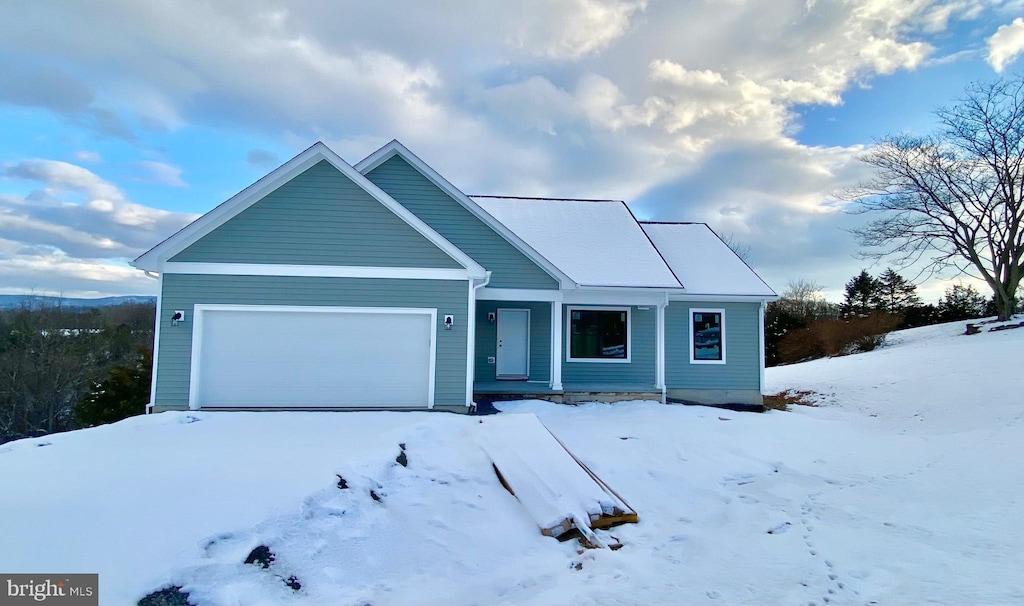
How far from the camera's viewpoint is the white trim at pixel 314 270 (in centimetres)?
923

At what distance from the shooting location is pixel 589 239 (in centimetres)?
1420

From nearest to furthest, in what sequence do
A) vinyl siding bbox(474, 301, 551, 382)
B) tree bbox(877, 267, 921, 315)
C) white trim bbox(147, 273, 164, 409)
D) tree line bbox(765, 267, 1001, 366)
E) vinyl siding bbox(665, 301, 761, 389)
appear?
white trim bbox(147, 273, 164, 409), vinyl siding bbox(474, 301, 551, 382), vinyl siding bbox(665, 301, 761, 389), tree line bbox(765, 267, 1001, 366), tree bbox(877, 267, 921, 315)

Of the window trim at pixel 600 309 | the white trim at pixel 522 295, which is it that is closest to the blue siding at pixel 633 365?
the window trim at pixel 600 309

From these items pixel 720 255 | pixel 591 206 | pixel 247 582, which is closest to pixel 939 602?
pixel 247 582

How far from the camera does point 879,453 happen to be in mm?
8750

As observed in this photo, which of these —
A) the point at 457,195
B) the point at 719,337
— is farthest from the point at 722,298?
the point at 457,195

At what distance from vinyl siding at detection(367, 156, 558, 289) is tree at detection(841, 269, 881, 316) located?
92.0 ft

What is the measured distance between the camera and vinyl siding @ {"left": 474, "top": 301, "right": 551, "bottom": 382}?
12.7 metres

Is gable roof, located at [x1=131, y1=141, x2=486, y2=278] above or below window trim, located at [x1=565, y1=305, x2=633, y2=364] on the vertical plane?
above

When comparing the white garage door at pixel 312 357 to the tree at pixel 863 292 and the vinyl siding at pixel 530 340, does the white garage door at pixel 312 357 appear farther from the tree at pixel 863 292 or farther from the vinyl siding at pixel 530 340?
the tree at pixel 863 292

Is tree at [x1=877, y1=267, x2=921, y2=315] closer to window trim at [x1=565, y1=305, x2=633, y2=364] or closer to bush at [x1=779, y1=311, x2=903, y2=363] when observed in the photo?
bush at [x1=779, y1=311, x2=903, y2=363]

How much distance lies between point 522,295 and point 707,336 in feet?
16.9

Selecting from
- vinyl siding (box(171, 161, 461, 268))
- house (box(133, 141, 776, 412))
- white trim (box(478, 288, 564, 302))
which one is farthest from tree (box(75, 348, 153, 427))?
white trim (box(478, 288, 564, 302))

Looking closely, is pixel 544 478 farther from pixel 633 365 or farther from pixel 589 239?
pixel 589 239
